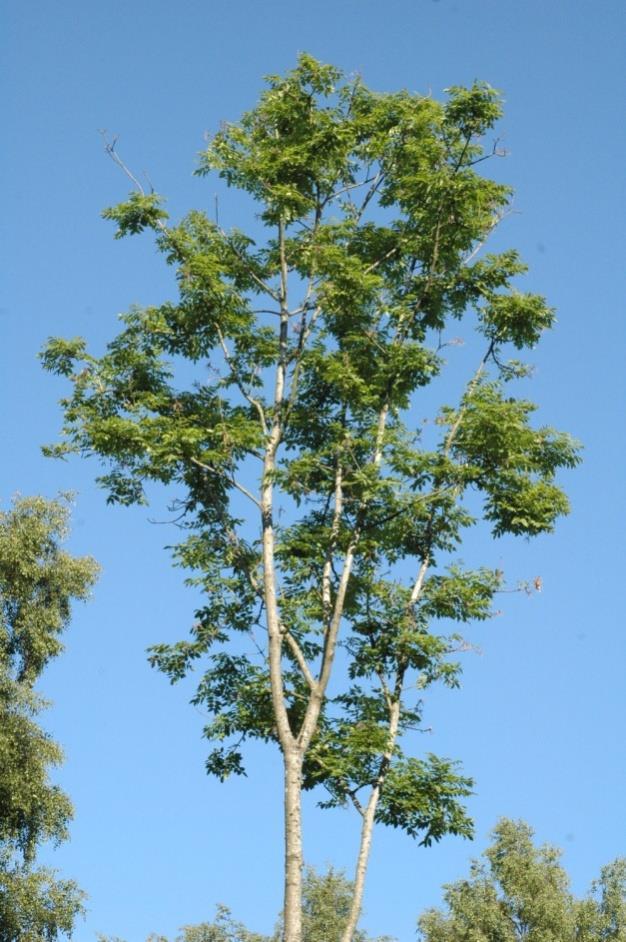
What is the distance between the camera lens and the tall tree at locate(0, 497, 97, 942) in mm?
34156

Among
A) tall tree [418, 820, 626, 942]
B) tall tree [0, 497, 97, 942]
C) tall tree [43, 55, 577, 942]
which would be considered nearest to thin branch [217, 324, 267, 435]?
tall tree [43, 55, 577, 942]

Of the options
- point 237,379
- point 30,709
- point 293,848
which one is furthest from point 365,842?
point 30,709

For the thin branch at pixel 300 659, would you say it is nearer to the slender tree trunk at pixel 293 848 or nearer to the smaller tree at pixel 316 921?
the slender tree trunk at pixel 293 848

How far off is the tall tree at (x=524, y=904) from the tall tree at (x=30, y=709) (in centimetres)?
2625

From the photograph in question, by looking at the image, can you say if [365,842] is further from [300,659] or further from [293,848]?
[300,659]

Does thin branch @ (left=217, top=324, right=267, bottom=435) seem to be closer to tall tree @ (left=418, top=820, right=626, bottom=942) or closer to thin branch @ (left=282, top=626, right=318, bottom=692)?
thin branch @ (left=282, top=626, right=318, bottom=692)

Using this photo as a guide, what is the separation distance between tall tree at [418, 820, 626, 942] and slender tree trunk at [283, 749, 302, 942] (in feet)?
128

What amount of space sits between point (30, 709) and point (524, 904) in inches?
1167

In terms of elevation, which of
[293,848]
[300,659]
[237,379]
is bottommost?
[293,848]

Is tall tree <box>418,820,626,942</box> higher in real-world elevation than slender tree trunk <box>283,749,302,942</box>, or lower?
higher

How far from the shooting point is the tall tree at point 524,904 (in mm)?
54844

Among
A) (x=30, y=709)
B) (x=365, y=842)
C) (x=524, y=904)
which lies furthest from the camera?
(x=524, y=904)

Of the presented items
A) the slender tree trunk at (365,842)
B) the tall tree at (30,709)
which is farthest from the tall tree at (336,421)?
the tall tree at (30,709)

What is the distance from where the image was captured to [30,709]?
118ft
